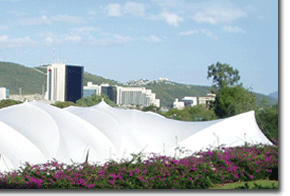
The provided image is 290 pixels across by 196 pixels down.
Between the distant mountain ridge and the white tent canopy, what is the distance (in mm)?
54627

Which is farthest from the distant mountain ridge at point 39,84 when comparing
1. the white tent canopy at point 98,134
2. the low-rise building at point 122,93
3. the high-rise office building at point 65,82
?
the white tent canopy at point 98,134

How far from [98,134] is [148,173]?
541 cm

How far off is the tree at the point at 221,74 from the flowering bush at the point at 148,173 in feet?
160

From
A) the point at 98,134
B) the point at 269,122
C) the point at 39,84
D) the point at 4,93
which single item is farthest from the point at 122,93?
the point at 98,134

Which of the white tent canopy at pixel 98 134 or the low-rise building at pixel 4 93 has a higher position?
the low-rise building at pixel 4 93

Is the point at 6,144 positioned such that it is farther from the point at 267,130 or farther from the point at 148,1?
the point at 267,130

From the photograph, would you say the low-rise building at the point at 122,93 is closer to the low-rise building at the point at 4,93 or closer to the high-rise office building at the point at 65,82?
the high-rise office building at the point at 65,82

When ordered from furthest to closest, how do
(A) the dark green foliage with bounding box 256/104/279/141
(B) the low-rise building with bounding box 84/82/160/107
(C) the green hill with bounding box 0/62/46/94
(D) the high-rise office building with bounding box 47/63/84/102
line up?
(B) the low-rise building with bounding box 84/82/160/107 < (D) the high-rise office building with bounding box 47/63/84/102 < (C) the green hill with bounding box 0/62/46/94 < (A) the dark green foliage with bounding box 256/104/279/141

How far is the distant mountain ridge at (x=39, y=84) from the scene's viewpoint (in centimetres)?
8306

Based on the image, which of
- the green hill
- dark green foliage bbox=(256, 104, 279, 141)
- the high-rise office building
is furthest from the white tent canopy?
the high-rise office building

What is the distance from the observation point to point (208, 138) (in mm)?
14234

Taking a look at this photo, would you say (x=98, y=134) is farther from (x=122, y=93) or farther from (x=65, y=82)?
(x=122, y=93)

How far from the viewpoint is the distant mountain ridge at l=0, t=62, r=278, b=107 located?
83.1 m

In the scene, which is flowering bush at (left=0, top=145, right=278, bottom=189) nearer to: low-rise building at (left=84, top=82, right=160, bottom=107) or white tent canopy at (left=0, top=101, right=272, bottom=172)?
white tent canopy at (left=0, top=101, right=272, bottom=172)
